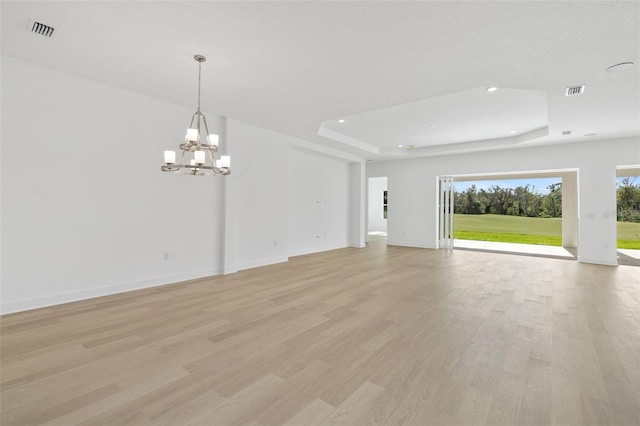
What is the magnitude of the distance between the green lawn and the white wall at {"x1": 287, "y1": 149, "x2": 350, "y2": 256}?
644 cm

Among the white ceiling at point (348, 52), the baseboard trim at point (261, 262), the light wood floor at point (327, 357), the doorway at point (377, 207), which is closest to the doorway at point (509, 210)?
the doorway at point (377, 207)

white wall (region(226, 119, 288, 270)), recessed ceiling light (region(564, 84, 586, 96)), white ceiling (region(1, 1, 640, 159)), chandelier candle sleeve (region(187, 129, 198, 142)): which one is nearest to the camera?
white ceiling (region(1, 1, 640, 159))

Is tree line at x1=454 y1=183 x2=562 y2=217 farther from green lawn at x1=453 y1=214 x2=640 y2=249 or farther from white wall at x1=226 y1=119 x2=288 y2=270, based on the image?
white wall at x1=226 y1=119 x2=288 y2=270

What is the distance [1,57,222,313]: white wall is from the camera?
3.37 metres

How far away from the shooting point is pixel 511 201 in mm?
12859

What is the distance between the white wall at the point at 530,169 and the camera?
6566 millimetres

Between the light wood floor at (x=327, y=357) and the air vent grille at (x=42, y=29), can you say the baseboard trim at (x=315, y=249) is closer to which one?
the light wood floor at (x=327, y=357)

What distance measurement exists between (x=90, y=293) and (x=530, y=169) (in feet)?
31.9

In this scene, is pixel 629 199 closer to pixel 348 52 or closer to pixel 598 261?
pixel 598 261

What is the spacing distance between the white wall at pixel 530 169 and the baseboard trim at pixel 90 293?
6.91 m

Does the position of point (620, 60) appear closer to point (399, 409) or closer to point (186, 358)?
point (399, 409)

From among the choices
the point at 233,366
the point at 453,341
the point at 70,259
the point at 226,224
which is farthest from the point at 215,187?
the point at 453,341

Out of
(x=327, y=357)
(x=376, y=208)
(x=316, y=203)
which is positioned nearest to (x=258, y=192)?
(x=316, y=203)

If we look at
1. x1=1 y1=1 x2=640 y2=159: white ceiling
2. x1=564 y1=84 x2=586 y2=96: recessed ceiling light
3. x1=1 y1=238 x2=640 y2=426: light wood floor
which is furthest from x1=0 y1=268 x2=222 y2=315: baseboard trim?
x1=564 y1=84 x2=586 y2=96: recessed ceiling light
